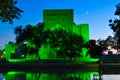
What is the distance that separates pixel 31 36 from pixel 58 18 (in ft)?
25.1

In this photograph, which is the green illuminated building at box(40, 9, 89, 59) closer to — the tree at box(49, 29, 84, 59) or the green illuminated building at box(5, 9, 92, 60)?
the green illuminated building at box(5, 9, 92, 60)

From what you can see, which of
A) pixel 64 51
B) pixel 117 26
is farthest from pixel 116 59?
pixel 117 26

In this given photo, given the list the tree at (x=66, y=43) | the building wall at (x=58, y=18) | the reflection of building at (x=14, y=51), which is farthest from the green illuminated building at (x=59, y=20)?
the reflection of building at (x=14, y=51)

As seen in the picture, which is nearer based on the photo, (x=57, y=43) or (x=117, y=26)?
(x=117, y=26)

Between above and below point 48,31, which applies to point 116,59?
below

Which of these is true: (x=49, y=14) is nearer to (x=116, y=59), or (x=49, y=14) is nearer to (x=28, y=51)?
(x=28, y=51)

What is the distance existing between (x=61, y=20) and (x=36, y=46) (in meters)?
8.24

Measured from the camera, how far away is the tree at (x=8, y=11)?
8453mm

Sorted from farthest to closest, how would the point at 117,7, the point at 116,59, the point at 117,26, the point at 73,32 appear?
the point at 73,32 < the point at 116,59 < the point at 117,7 < the point at 117,26

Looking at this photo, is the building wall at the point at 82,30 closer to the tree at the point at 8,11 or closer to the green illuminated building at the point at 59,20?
the green illuminated building at the point at 59,20

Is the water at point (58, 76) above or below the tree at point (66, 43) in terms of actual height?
below

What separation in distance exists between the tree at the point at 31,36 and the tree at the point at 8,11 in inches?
2254

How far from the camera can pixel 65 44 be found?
219 ft

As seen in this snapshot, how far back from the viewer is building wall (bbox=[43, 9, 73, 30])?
71.6 meters
